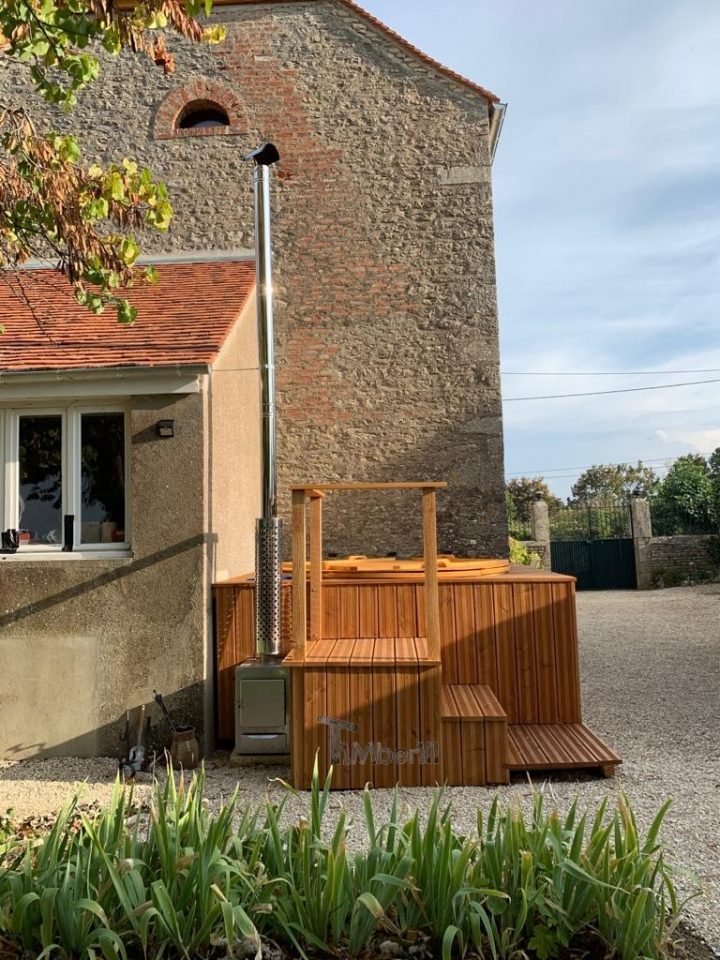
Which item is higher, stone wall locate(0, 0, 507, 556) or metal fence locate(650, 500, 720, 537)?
stone wall locate(0, 0, 507, 556)

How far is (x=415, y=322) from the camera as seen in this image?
9953 millimetres

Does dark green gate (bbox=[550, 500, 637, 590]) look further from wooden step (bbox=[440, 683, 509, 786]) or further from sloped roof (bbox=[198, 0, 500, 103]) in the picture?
wooden step (bbox=[440, 683, 509, 786])

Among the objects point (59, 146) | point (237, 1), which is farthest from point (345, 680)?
point (237, 1)

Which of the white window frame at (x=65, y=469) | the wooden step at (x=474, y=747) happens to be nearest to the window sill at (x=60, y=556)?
the white window frame at (x=65, y=469)

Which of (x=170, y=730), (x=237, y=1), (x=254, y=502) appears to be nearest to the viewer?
(x=170, y=730)

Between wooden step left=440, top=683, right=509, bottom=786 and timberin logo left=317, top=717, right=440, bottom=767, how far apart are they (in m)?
0.12

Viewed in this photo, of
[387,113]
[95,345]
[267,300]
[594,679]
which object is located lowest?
[594,679]

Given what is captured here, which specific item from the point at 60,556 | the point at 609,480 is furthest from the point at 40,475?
the point at 609,480

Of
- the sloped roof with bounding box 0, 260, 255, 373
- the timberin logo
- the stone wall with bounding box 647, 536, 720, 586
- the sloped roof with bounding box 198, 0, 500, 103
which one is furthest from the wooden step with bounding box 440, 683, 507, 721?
the stone wall with bounding box 647, 536, 720, 586

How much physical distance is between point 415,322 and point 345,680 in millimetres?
6119

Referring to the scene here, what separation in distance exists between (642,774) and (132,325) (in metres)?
6.12

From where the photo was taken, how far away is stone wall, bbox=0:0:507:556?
9727 millimetres

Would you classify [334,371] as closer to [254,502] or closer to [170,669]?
[254,502]

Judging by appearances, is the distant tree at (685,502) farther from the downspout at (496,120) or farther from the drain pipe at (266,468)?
the drain pipe at (266,468)
